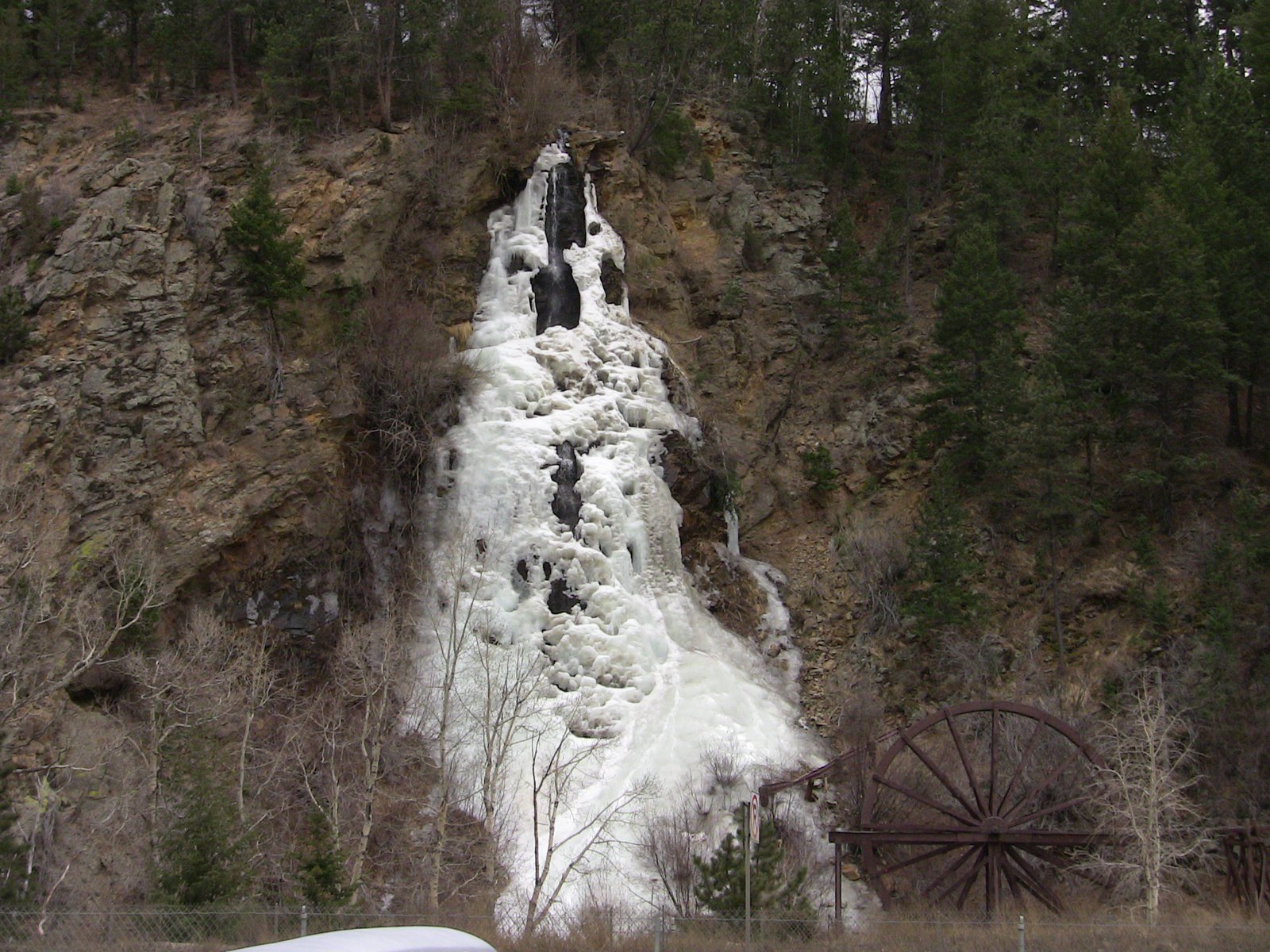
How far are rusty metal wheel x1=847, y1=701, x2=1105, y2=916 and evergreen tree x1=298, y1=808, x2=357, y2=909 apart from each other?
885 centimetres

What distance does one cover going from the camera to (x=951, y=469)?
3109 centimetres

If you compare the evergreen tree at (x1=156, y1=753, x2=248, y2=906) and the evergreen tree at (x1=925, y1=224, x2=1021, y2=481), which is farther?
the evergreen tree at (x1=925, y1=224, x2=1021, y2=481)

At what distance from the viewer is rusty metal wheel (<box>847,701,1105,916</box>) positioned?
838 inches

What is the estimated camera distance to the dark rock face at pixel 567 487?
28703 mm

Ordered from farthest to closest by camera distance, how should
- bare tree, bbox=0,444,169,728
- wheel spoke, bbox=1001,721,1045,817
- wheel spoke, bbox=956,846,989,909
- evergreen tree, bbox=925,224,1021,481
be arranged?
evergreen tree, bbox=925,224,1021,481
wheel spoke, bbox=1001,721,1045,817
wheel spoke, bbox=956,846,989,909
bare tree, bbox=0,444,169,728

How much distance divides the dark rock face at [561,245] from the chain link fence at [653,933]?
1943 cm

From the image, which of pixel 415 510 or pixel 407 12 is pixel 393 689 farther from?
pixel 407 12

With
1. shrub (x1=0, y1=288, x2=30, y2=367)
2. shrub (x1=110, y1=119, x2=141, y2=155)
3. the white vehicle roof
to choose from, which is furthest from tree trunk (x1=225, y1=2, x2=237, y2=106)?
the white vehicle roof

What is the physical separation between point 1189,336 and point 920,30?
18413 millimetres

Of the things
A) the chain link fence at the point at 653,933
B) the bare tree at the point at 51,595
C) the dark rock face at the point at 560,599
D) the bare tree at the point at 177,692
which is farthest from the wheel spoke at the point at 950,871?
the bare tree at the point at 51,595

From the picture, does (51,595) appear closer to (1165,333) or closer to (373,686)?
Result: (373,686)

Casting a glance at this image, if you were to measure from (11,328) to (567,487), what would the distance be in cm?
1333

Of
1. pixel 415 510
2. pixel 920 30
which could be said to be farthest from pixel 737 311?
pixel 920 30

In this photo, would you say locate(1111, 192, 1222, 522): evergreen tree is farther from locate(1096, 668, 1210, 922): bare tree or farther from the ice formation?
the ice formation
